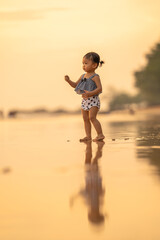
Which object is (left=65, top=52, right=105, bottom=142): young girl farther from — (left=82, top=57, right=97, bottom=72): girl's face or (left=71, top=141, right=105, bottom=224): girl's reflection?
(left=71, top=141, right=105, bottom=224): girl's reflection

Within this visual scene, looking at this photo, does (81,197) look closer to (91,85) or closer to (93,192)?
(93,192)

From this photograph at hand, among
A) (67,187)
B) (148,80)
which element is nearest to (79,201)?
(67,187)

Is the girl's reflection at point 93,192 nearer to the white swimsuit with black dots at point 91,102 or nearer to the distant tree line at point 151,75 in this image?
the white swimsuit with black dots at point 91,102

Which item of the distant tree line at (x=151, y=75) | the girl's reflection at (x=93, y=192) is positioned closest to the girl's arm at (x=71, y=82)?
the girl's reflection at (x=93, y=192)

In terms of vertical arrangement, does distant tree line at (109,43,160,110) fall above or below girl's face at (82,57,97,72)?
above

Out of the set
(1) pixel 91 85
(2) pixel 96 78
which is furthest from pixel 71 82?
(2) pixel 96 78

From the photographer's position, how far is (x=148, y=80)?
2377 inches

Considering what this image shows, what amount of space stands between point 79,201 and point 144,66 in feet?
193

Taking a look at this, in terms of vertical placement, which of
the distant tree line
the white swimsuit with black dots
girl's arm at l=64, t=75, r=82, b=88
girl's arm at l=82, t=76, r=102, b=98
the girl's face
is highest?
the distant tree line

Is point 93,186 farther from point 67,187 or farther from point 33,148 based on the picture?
point 33,148

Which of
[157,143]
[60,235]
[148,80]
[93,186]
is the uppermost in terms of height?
[148,80]

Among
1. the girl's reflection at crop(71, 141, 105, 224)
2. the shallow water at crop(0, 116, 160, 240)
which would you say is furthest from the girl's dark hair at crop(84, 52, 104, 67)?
the girl's reflection at crop(71, 141, 105, 224)

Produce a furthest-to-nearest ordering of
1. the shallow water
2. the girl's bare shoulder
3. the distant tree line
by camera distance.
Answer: the distant tree line → the girl's bare shoulder → the shallow water

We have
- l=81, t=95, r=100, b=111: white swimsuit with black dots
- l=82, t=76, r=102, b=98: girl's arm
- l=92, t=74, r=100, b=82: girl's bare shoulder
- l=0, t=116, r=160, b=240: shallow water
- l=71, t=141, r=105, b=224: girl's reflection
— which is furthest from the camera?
l=81, t=95, r=100, b=111: white swimsuit with black dots
